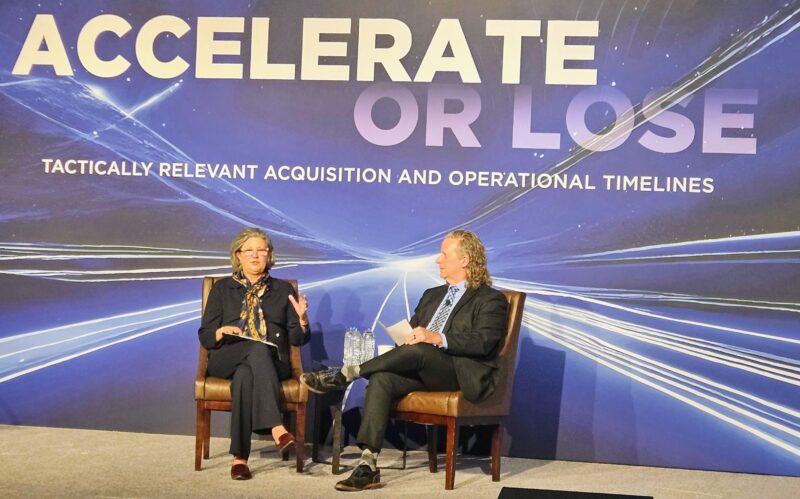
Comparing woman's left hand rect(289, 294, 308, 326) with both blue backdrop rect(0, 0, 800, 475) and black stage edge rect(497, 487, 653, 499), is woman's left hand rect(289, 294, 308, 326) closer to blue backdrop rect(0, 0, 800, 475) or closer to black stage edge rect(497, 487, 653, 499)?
blue backdrop rect(0, 0, 800, 475)

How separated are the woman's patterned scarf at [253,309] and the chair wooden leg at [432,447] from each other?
0.92 metres

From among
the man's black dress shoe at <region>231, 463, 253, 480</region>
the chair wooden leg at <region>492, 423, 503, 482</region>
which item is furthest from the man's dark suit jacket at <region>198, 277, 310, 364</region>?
the chair wooden leg at <region>492, 423, 503, 482</region>

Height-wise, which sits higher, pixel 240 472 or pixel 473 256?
pixel 473 256

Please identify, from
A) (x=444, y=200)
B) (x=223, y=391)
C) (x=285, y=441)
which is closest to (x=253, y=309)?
(x=223, y=391)

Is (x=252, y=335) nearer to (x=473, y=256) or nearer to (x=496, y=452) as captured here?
(x=473, y=256)

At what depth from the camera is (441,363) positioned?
16.8ft

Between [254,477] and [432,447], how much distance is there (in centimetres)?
86

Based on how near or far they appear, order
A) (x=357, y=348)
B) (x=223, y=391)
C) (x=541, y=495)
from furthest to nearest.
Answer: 1. (x=357, y=348)
2. (x=223, y=391)
3. (x=541, y=495)

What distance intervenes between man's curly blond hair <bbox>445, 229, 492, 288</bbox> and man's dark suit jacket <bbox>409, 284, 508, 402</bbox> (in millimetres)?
33

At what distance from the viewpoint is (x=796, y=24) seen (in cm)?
568

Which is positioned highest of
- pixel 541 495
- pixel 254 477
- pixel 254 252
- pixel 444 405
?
pixel 254 252

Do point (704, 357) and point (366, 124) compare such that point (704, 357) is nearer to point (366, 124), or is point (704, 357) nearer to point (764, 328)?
point (764, 328)

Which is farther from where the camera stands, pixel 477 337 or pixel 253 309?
pixel 253 309

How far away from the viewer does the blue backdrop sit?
5703mm
